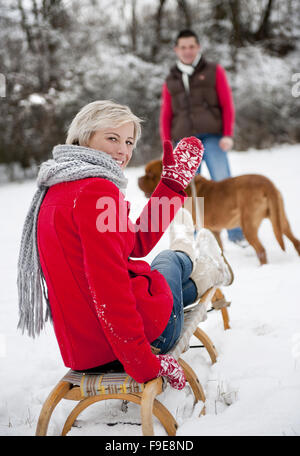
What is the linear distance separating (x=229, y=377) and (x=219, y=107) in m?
3.29

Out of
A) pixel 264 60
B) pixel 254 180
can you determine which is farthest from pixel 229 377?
pixel 264 60

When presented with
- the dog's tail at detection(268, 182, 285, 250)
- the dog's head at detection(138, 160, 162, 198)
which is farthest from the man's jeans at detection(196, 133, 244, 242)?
the dog's tail at detection(268, 182, 285, 250)

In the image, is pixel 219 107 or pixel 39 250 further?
pixel 219 107

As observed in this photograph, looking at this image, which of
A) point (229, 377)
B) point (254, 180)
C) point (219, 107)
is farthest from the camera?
point (219, 107)

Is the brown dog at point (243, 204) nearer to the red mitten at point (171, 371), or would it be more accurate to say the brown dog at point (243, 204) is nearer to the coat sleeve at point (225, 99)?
the coat sleeve at point (225, 99)

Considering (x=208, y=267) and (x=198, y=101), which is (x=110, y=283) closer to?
(x=208, y=267)

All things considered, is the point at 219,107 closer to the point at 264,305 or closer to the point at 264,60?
the point at 264,305

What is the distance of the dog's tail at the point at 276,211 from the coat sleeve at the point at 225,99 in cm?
107

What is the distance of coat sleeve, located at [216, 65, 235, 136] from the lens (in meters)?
4.20

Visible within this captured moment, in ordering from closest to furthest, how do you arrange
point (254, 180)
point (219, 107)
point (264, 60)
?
point (254, 180) < point (219, 107) < point (264, 60)

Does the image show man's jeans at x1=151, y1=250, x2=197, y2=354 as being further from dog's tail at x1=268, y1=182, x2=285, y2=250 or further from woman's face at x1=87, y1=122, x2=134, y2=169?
dog's tail at x1=268, y1=182, x2=285, y2=250

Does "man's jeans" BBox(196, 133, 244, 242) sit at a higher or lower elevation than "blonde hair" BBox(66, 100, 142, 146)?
lower
